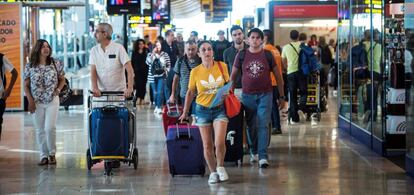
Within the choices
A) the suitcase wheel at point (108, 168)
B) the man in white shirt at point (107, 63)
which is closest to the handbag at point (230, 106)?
the man in white shirt at point (107, 63)

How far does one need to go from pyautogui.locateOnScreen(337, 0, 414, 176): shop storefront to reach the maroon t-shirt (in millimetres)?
1700

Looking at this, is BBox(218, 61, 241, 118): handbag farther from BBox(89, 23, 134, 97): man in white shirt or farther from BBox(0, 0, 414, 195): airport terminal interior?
BBox(89, 23, 134, 97): man in white shirt

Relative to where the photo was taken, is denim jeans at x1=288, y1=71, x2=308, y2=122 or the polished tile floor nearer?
the polished tile floor

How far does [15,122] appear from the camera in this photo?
17984mm

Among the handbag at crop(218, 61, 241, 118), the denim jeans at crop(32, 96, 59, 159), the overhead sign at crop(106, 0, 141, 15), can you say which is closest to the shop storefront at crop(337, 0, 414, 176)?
the handbag at crop(218, 61, 241, 118)

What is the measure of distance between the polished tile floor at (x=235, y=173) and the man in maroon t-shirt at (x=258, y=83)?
46cm

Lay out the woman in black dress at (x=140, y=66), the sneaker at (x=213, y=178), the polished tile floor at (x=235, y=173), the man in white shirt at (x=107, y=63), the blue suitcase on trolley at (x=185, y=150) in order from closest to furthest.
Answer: the polished tile floor at (x=235, y=173), the sneaker at (x=213, y=178), the blue suitcase on trolley at (x=185, y=150), the man in white shirt at (x=107, y=63), the woman in black dress at (x=140, y=66)

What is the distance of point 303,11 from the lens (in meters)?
26.6

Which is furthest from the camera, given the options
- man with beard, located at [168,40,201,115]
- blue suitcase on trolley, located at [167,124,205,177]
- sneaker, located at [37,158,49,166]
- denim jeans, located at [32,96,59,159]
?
man with beard, located at [168,40,201,115]

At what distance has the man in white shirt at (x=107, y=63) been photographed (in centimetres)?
1071

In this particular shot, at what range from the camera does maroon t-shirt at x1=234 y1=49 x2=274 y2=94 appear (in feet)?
35.6

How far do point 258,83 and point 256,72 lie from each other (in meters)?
0.15

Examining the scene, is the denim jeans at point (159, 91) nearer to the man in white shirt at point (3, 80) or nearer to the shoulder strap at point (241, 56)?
the man in white shirt at point (3, 80)

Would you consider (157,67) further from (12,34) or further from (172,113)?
(172,113)
